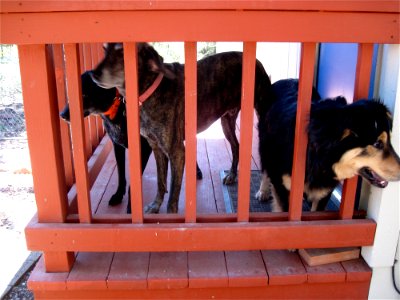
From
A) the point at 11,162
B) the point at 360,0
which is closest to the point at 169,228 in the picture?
the point at 360,0

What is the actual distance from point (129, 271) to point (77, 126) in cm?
89

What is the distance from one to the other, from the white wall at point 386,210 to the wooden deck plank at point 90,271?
61.7 inches

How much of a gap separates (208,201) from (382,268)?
4.51ft

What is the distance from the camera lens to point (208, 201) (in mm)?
3115

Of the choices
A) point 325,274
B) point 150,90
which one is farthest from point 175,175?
point 325,274

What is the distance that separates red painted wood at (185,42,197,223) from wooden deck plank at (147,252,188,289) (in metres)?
0.29

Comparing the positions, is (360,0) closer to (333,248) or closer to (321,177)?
(321,177)

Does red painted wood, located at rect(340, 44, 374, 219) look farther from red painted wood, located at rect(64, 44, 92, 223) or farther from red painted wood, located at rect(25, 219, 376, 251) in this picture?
red painted wood, located at rect(64, 44, 92, 223)

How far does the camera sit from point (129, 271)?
220 cm

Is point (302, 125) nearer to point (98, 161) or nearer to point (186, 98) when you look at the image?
point (186, 98)

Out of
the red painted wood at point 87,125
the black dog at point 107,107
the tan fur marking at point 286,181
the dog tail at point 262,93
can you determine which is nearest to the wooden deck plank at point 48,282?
the black dog at point 107,107

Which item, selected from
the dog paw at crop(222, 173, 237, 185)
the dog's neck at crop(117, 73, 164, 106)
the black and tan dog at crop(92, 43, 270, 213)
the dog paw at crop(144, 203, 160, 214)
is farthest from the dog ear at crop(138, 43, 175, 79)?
the dog paw at crop(222, 173, 237, 185)

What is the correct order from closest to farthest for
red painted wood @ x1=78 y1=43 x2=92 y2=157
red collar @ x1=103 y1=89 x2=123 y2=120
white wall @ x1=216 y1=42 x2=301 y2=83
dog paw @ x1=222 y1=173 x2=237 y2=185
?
red collar @ x1=103 y1=89 x2=123 y2=120
red painted wood @ x1=78 y1=43 x2=92 y2=157
dog paw @ x1=222 y1=173 x2=237 y2=185
white wall @ x1=216 y1=42 x2=301 y2=83

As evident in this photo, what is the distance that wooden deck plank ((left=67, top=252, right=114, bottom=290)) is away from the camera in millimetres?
2127
